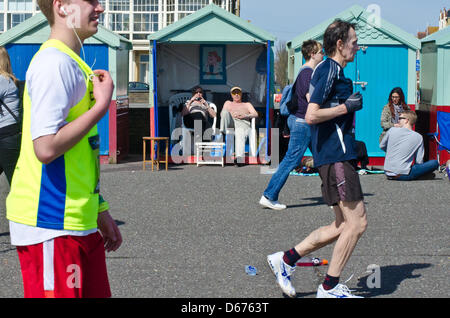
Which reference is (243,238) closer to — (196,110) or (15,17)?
(196,110)

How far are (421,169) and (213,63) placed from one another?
18.2 feet

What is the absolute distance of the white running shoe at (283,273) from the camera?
17.6 feet

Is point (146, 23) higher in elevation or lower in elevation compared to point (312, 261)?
higher

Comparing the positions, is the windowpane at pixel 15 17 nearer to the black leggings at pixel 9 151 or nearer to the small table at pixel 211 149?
the small table at pixel 211 149

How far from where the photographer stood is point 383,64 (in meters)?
14.3

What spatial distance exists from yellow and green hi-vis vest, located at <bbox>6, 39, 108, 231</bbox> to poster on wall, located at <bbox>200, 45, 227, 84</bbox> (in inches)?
519

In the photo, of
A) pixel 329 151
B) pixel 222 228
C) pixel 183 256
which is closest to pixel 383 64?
pixel 222 228

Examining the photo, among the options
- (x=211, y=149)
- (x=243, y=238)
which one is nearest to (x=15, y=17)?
(x=211, y=149)

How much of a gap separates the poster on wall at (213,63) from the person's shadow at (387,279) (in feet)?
33.1

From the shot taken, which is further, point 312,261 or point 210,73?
point 210,73

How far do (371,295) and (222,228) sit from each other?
279cm

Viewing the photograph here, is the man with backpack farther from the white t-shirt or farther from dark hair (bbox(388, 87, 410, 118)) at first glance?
the white t-shirt

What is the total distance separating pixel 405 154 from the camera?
40.1 ft

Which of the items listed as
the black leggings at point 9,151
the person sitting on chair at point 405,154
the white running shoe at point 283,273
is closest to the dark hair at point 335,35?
the white running shoe at point 283,273
